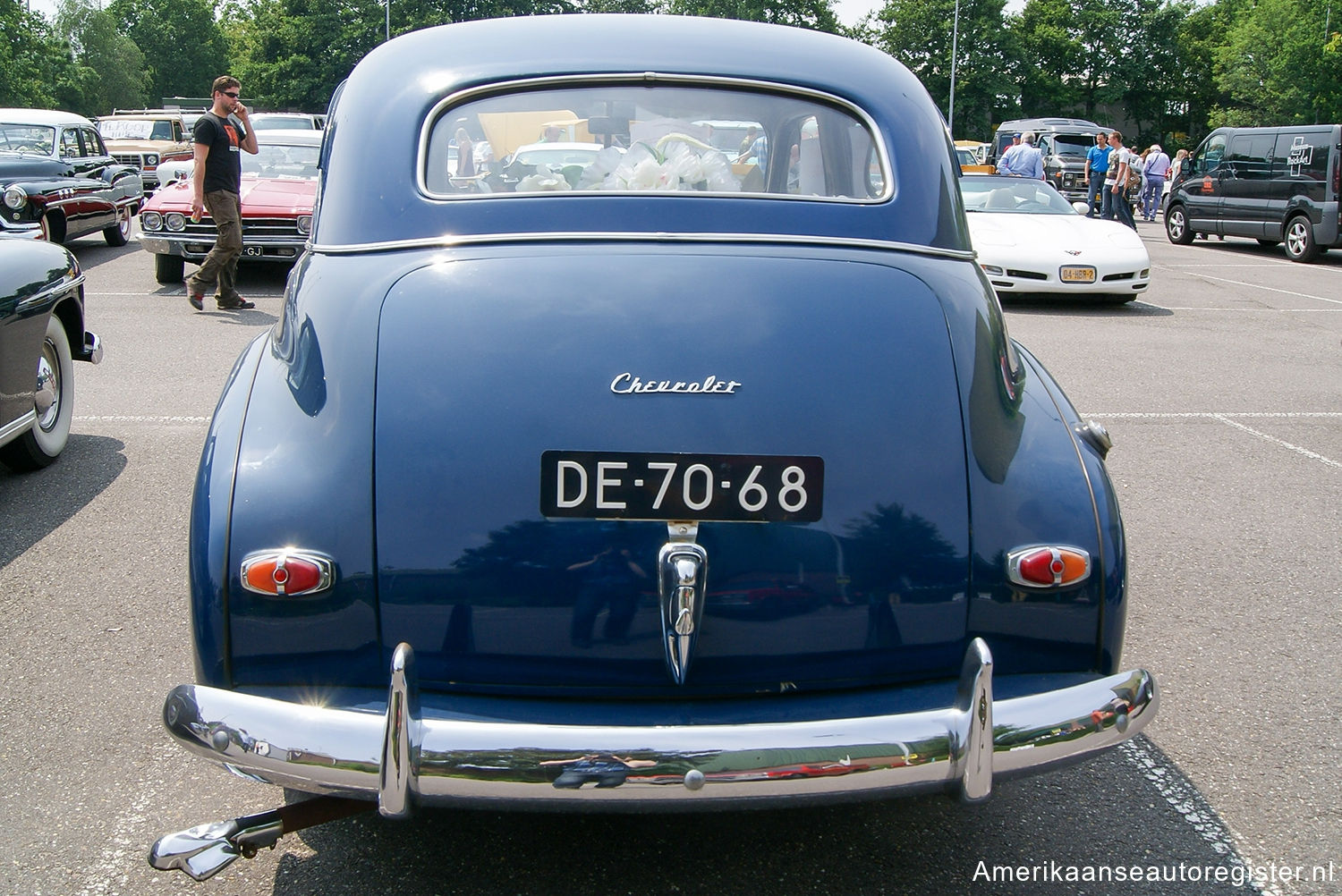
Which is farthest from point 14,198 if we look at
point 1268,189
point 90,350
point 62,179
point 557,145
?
point 1268,189

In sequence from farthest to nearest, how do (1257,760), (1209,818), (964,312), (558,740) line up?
(1257,760)
(1209,818)
(964,312)
(558,740)

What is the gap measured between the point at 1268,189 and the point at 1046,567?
17.8 metres

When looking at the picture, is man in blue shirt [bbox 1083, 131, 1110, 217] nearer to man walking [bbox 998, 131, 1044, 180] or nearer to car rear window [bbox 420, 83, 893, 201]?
man walking [bbox 998, 131, 1044, 180]

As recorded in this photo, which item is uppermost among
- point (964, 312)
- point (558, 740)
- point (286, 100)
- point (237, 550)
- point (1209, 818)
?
point (286, 100)

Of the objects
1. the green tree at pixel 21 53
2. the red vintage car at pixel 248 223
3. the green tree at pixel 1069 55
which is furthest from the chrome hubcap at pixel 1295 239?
the green tree at pixel 1069 55

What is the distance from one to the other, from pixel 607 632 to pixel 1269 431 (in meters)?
5.95

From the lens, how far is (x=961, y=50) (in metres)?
66.9

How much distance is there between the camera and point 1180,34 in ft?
226

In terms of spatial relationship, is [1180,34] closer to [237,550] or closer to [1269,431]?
[1269,431]

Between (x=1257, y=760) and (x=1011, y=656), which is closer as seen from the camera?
(x=1011, y=656)

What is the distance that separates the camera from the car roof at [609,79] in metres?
2.66

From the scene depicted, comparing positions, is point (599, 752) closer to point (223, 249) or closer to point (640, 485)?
point (640, 485)

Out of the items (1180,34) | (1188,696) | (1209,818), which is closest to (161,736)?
A: (1209,818)

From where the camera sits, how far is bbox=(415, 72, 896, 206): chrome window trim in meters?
2.72
